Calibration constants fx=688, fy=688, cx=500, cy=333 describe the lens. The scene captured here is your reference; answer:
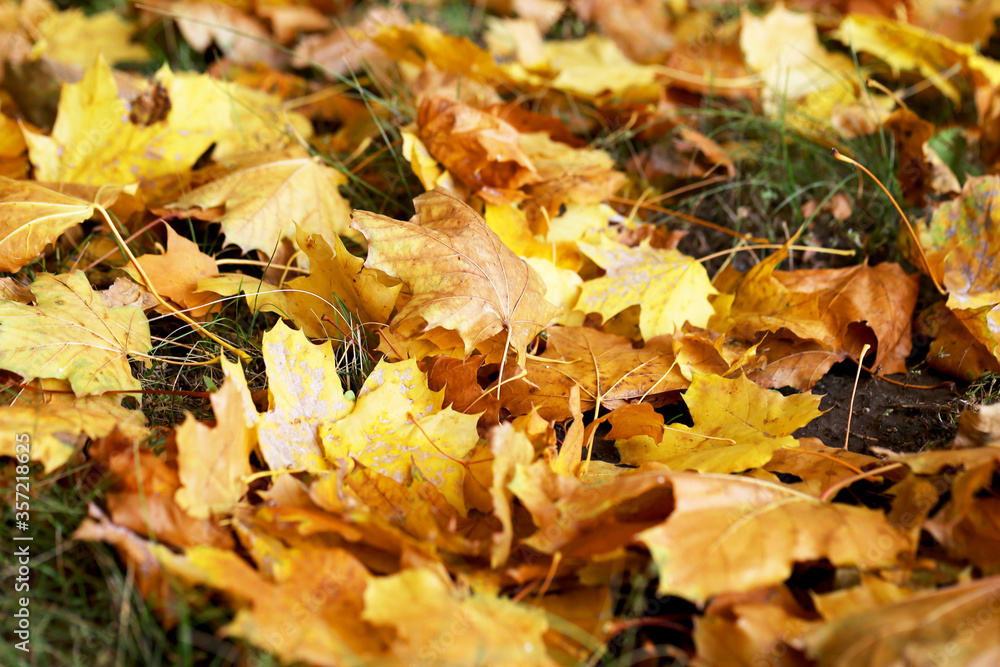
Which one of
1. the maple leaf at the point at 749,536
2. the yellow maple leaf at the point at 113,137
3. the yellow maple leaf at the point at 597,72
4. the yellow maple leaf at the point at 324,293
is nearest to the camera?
the maple leaf at the point at 749,536

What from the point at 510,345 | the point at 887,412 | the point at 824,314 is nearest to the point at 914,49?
the point at 824,314

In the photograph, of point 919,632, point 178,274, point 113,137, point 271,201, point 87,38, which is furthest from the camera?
point 87,38

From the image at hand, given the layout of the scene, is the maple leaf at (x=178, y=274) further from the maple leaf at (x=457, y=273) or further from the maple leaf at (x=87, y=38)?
the maple leaf at (x=87, y=38)

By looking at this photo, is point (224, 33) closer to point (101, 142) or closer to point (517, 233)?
point (101, 142)

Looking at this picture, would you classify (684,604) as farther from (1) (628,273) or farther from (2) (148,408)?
(2) (148,408)

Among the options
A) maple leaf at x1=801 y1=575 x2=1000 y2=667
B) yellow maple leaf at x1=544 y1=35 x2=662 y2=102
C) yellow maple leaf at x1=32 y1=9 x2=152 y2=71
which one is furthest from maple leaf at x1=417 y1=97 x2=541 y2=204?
yellow maple leaf at x1=32 y1=9 x2=152 y2=71

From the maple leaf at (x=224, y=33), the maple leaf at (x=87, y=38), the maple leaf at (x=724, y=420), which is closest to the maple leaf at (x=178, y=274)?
the maple leaf at (x=724, y=420)

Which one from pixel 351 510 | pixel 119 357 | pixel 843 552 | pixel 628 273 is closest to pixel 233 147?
pixel 119 357
